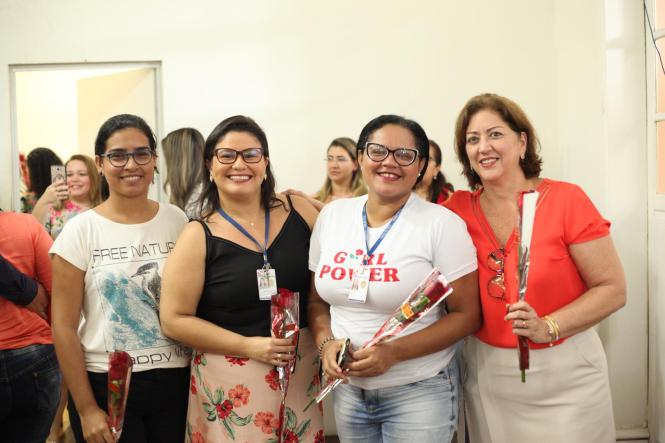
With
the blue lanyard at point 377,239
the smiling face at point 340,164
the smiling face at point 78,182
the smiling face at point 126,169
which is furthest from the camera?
the smiling face at point 340,164

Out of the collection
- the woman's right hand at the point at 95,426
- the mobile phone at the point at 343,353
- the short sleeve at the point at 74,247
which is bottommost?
the woman's right hand at the point at 95,426

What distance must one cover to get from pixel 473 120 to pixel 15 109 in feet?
12.2

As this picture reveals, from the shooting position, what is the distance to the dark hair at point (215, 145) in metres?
1.97

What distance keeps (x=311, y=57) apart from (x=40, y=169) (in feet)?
7.10

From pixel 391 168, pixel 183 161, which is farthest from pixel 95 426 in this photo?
pixel 183 161

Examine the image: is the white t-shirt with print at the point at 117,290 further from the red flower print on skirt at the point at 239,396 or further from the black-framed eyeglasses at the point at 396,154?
the black-framed eyeglasses at the point at 396,154

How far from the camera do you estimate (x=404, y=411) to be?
1.81 metres

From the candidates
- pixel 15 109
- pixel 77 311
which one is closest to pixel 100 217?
pixel 77 311

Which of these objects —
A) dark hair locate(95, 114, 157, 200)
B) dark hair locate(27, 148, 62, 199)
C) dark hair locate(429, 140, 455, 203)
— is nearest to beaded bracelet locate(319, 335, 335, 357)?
dark hair locate(95, 114, 157, 200)

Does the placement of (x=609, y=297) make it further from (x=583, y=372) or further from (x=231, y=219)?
(x=231, y=219)

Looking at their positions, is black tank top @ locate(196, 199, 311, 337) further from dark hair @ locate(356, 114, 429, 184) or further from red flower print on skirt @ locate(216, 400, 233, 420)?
dark hair @ locate(356, 114, 429, 184)

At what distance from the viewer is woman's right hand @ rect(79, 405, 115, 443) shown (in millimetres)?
1860

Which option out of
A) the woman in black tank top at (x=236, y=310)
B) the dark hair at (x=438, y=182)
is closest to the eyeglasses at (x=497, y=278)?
the woman in black tank top at (x=236, y=310)

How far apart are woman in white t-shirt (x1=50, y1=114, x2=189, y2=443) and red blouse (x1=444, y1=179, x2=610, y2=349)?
1.02 m
